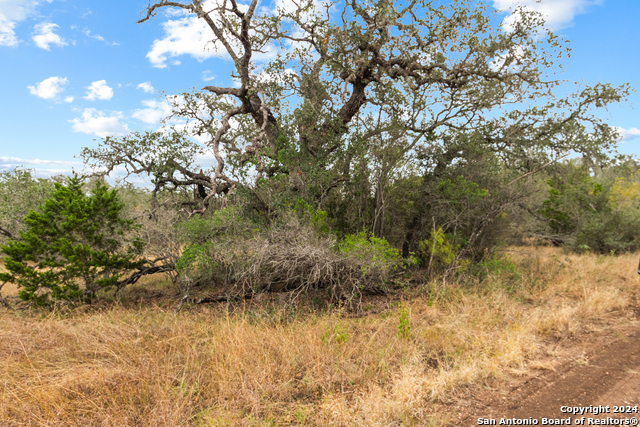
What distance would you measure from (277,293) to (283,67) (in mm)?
7388

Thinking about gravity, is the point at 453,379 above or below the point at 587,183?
below

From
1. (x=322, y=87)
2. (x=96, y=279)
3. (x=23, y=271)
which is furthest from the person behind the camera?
(x=322, y=87)

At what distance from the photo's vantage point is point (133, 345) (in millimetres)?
4840

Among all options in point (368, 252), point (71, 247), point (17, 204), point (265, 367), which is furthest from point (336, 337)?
point (17, 204)

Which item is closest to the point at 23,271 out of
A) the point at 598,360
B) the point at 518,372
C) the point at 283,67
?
the point at 283,67

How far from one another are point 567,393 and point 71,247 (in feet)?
34.2

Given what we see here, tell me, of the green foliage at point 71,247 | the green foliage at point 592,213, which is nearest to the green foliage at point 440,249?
the green foliage at point 592,213

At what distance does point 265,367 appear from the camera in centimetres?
416

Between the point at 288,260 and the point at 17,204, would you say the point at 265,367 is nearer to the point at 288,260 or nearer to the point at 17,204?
the point at 288,260

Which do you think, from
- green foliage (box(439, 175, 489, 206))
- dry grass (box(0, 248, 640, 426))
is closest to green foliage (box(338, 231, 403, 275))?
dry grass (box(0, 248, 640, 426))

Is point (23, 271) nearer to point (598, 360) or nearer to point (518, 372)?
point (518, 372)

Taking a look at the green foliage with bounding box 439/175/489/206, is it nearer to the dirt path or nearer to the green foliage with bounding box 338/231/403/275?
the green foliage with bounding box 338/231/403/275

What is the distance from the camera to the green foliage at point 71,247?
8.23 metres

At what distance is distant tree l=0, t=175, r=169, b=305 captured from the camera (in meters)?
8.23
